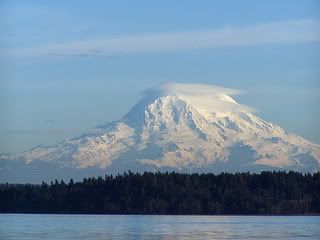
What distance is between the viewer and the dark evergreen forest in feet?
555

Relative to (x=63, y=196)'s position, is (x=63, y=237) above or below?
below

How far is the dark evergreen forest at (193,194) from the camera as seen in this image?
169250mm

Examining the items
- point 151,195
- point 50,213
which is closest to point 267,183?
point 151,195

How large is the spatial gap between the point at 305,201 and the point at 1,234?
7574 centimetres

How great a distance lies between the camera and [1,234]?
102875 millimetres

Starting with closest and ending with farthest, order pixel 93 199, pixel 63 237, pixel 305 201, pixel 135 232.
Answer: pixel 63 237 < pixel 135 232 < pixel 305 201 < pixel 93 199

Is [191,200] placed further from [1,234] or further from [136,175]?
[1,234]

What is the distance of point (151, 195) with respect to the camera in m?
174

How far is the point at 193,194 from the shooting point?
17338 centimetres

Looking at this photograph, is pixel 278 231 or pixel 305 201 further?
pixel 305 201

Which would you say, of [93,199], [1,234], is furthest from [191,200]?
[1,234]

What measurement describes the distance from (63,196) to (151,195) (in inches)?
697

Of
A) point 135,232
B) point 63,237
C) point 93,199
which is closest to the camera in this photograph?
point 63,237

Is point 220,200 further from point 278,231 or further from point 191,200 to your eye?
point 278,231
